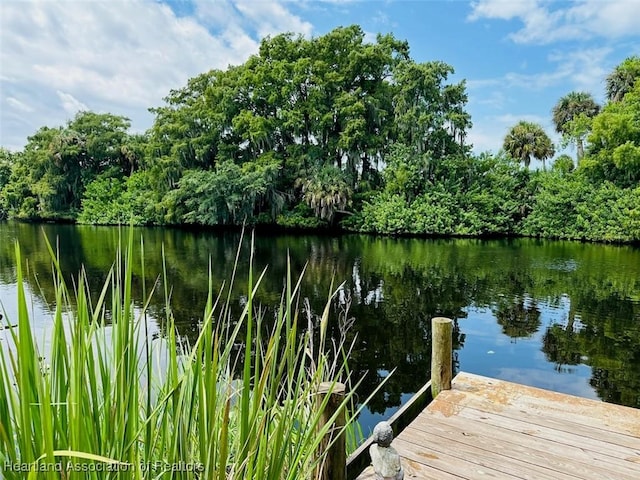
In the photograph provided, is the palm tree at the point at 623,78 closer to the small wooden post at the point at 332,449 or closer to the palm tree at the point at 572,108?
the palm tree at the point at 572,108

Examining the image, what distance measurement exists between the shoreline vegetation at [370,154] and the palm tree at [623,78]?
0.22 ft

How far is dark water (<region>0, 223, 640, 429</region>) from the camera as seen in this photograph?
18.2ft

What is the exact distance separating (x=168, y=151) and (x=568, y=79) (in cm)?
2792

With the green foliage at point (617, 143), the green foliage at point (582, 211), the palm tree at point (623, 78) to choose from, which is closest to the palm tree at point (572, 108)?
the palm tree at point (623, 78)

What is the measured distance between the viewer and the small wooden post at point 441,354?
3229 mm

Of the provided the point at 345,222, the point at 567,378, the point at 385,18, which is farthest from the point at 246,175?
the point at 567,378

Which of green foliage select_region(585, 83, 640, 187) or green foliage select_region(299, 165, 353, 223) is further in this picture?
green foliage select_region(299, 165, 353, 223)

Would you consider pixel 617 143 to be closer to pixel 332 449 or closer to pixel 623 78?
pixel 623 78

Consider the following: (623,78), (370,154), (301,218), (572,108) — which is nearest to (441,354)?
(301,218)

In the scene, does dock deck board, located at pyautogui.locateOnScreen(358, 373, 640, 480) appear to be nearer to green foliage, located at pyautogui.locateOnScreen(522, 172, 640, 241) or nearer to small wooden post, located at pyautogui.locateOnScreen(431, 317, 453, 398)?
small wooden post, located at pyautogui.locateOnScreen(431, 317, 453, 398)

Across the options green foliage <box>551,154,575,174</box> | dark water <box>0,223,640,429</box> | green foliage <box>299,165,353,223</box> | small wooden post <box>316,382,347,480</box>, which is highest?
green foliage <box>551,154,575,174</box>

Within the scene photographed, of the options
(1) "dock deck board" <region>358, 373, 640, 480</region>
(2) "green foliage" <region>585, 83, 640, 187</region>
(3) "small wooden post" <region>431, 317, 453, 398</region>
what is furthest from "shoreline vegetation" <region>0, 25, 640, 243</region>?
(1) "dock deck board" <region>358, 373, 640, 480</region>

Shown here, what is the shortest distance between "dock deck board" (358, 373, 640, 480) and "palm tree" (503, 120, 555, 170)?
27.6m

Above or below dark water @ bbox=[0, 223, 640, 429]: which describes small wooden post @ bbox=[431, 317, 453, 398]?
above
